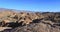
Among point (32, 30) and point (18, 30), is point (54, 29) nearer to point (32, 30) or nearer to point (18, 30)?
point (32, 30)

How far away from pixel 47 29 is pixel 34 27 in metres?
0.65

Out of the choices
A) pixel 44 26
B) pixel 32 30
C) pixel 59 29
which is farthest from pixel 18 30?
pixel 59 29

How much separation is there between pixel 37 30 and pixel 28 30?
0.41 meters

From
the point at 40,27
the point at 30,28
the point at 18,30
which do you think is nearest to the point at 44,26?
the point at 40,27

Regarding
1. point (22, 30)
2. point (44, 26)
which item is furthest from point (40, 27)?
point (22, 30)

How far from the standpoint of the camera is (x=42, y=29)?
7621 mm

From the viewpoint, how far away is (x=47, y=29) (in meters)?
7.60

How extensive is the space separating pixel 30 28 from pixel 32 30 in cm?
18

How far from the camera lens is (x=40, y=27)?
783 centimetres

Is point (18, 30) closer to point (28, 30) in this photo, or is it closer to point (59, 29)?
point (28, 30)

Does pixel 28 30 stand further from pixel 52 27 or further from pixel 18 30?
pixel 52 27

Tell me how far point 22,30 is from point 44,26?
1081 millimetres

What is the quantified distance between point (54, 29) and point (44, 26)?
533 mm

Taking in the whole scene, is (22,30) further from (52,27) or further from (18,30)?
(52,27)
